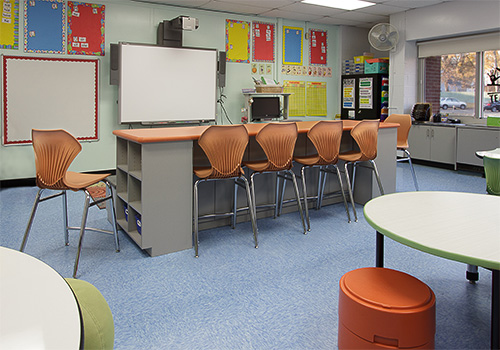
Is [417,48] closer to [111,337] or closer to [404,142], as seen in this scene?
[404,142]

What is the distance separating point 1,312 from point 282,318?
173 centimetres

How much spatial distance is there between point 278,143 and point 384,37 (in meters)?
4.46

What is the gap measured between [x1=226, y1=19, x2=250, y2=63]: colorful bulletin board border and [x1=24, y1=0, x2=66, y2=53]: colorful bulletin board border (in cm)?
256

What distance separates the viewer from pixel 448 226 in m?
1.69

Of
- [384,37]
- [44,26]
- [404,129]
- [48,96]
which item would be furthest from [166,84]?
[384,37]

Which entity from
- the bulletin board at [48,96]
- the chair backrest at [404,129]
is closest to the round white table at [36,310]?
the chair backrest at [404,129]

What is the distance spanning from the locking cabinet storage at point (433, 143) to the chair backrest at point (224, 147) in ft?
15.1

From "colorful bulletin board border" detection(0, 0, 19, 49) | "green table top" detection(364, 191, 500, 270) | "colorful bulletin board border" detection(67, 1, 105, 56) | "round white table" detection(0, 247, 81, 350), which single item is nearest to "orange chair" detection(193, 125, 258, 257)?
"green table top" detection(364, 191, 500, 270)

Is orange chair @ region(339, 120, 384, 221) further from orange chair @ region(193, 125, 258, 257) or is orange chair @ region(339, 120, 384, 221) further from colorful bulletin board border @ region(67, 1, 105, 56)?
colorful bulletin board border @ region(67, 1, 105, 56)

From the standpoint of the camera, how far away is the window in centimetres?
647

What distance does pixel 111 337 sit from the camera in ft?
3.13

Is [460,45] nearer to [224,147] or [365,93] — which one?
[365,93]

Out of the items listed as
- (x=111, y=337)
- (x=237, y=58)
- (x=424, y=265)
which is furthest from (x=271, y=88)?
(x=111, y=337)

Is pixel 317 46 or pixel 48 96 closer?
pixel 48 96
